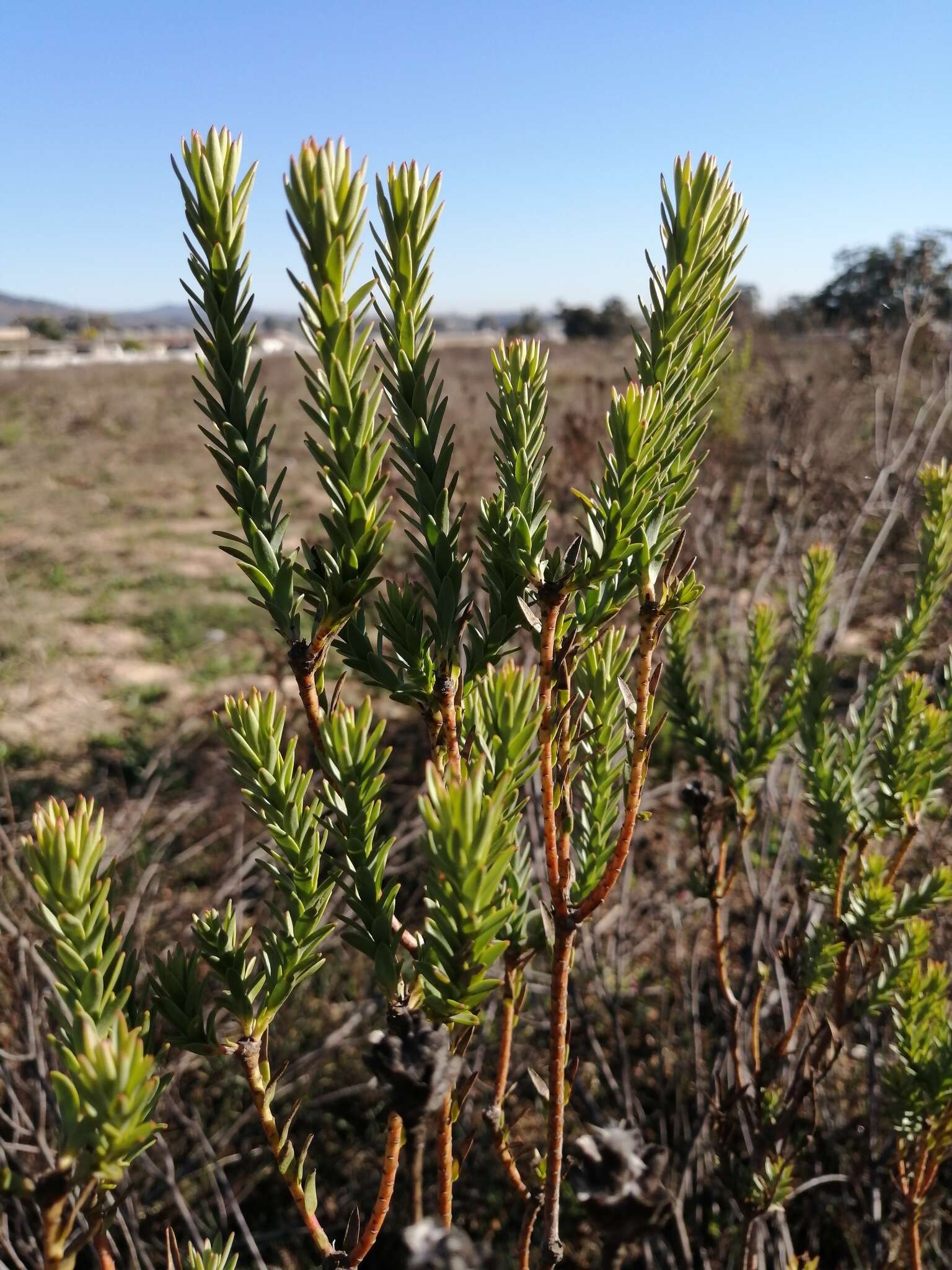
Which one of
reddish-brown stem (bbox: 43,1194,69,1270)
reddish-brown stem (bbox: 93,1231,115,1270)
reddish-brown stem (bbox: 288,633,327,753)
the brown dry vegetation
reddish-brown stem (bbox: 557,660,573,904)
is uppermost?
reddish-brown stem (bbox: 288,633,327,753)

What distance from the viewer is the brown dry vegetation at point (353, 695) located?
254 cm

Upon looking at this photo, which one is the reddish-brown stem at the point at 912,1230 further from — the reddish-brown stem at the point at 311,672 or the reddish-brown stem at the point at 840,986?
the reddish-brown stem at the point at 311,672

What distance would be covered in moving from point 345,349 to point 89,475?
652 inches

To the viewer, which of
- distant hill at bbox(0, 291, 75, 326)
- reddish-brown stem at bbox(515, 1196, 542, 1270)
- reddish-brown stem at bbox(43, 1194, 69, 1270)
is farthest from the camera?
distant hill at bbox(0, 291, 75, 326)

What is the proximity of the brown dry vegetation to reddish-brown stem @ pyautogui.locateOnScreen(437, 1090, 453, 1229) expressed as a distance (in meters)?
0.08

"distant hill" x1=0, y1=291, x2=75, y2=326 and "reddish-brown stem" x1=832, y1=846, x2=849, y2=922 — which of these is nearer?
"reddish-brown stem" x1=832, y1=846, x2=849, y2=922

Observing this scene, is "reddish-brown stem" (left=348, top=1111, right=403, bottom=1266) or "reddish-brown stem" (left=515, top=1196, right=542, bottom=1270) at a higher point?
"reddish-brown stem" (left=348, top=1111, right=403, bottom=1266)

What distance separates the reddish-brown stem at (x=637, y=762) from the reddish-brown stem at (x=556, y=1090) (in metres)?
0.03

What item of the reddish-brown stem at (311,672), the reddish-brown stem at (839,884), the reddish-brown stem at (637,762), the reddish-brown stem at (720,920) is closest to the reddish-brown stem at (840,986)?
the reddish-brown stem at (839,884)

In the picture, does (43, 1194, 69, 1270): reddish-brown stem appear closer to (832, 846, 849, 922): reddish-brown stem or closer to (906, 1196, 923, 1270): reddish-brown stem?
(832, 846, 849, 922): reddish-brown stem

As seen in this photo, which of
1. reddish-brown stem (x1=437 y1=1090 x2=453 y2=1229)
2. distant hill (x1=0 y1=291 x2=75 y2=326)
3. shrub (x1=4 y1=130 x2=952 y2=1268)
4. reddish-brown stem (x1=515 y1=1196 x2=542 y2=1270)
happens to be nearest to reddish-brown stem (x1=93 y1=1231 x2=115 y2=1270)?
shrub (x1=4 y1=130 x2=952 y2=1268)

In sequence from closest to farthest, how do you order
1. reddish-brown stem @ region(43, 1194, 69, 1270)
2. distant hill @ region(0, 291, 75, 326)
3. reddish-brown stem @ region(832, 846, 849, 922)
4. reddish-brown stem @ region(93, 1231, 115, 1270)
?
reddish-brown stem @ region(43, 1194, 69, 1270) → reddish-brown stem @ region(93, 1231, 115, 1270) → reddish-brown stem @ region(832, 846, 849, 922) → distant hill @ region(0, 291, 75, 326)

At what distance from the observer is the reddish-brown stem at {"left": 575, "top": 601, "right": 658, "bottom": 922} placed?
714 mm

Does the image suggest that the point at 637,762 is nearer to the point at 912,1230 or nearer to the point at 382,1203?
the point at 382,1203
